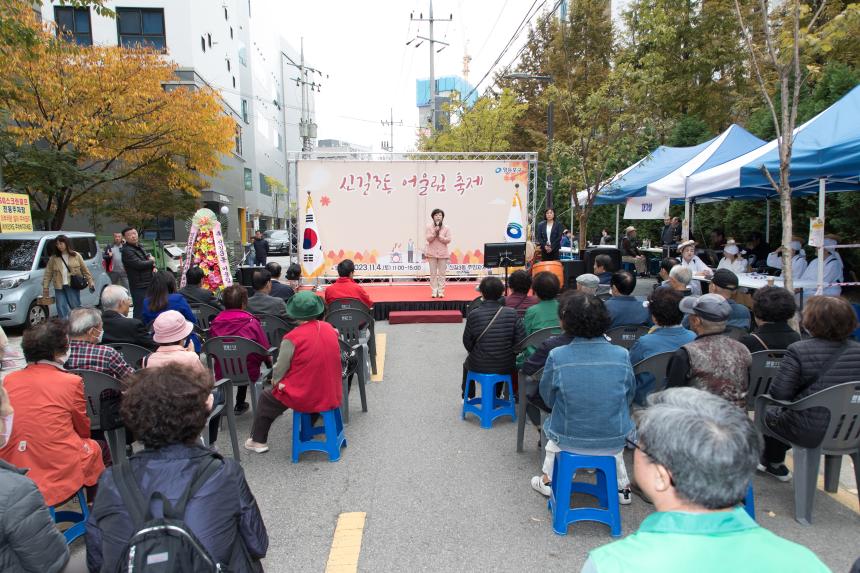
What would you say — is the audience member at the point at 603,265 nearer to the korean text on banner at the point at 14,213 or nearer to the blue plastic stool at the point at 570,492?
the blue plastic stool at the point at 570,492

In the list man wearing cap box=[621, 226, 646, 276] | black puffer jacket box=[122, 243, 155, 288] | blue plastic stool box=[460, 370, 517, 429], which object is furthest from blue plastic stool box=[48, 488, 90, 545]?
man wearing cap box=[621, 226, 646, 276]

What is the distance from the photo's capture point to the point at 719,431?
129 cm

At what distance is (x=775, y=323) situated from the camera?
4043 mm

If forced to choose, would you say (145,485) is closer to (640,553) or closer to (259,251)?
(640,553)

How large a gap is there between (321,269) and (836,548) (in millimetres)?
10388

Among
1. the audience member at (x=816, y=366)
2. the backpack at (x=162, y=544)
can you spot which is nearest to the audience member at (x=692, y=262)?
the audience member at (x=816, y=366)

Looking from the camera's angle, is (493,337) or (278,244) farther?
(278,244)

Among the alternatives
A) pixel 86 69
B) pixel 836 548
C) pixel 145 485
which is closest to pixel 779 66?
pixel 836 548

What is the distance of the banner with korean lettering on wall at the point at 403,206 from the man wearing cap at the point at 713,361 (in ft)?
29.9

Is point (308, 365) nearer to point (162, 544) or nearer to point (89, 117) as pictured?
point (162, 544)

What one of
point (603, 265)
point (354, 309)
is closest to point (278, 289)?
point (354, 309)

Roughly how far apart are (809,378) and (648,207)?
8.84 m

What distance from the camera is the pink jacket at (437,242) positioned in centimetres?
1096

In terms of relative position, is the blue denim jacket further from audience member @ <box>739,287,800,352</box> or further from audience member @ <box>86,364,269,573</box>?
audience member @ <box>86,364,269,573</box>
